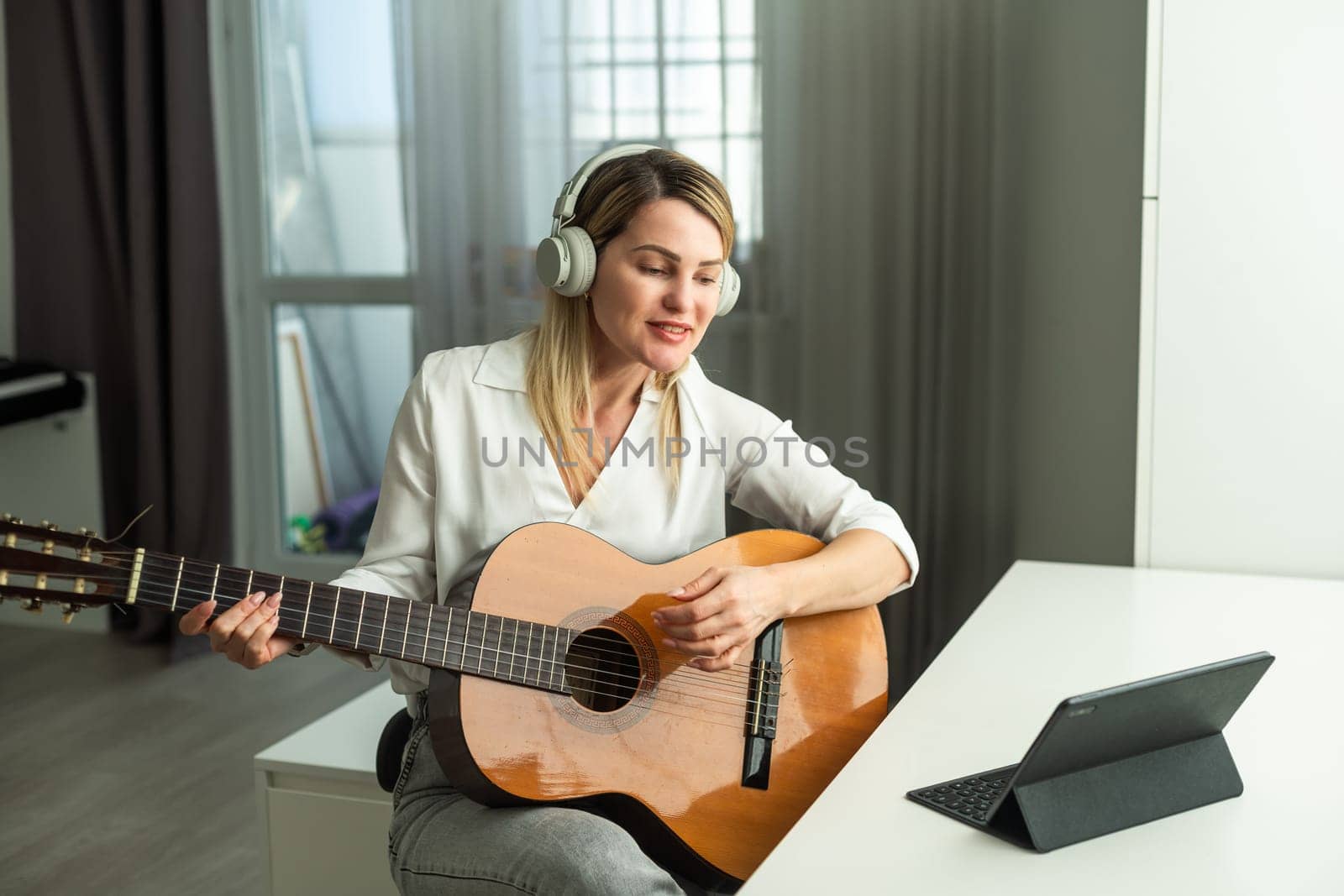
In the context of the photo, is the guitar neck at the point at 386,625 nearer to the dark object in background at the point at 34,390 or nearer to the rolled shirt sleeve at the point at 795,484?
the rolled shirt sleeve at the point at 795,484

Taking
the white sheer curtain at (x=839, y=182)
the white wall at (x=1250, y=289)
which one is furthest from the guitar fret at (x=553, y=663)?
the white sheer curtain at (x=839, y=182)

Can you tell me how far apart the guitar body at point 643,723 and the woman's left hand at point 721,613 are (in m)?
0.02

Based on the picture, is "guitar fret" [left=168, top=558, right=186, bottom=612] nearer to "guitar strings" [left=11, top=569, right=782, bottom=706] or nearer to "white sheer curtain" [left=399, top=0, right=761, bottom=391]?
"guitar strings" [left=11, top=569, right=782, bottom=706]

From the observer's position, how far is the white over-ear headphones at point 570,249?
1.43m

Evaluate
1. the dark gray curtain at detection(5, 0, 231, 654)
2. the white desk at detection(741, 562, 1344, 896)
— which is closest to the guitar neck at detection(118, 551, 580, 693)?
the white desk at detection(741, 562, 1344, 896)

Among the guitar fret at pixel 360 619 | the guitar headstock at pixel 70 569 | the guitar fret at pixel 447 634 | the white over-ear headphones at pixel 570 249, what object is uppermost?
the white over-ear headphones at pixel 570 249

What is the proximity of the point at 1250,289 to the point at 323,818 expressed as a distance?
1.50 m

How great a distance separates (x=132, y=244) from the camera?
3.44 meters

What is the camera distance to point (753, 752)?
1.36 m

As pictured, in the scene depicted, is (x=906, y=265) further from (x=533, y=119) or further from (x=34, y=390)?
(x=34, y=390)

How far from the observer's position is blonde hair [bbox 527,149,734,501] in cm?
146

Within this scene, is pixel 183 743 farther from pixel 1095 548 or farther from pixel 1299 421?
pixel 1299 421

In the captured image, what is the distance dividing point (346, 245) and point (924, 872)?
3003mm

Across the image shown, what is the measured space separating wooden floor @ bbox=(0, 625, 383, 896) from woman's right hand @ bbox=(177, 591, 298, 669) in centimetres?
122
